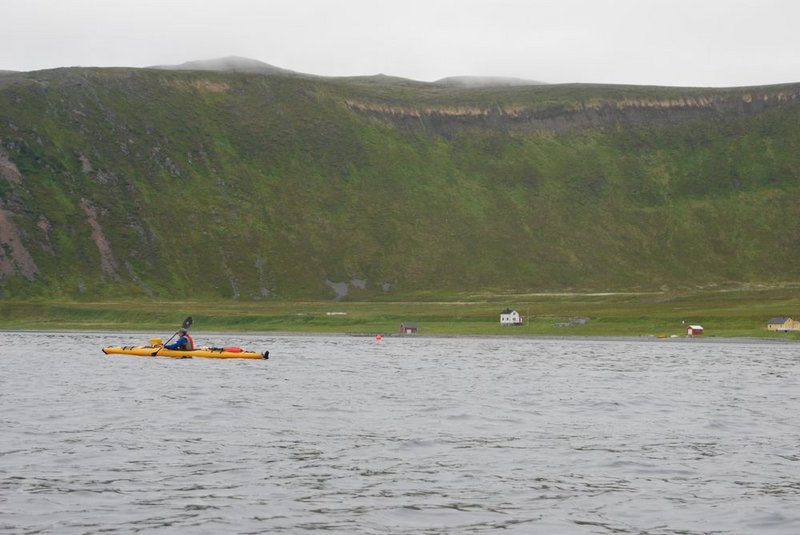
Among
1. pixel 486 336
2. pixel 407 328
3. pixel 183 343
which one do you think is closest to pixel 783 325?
pixel 486 336

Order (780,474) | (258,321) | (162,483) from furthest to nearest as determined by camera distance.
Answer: (258,321)
(780,474)
(162,483)

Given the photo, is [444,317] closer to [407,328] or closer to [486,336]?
[407,328]

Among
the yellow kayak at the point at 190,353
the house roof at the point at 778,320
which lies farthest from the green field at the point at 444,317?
the yellow kayak at the point at 190,353

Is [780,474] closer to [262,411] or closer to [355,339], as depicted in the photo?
[262,411]

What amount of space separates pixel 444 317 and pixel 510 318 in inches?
526

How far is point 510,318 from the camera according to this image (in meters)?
157

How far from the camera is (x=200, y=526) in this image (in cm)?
2431

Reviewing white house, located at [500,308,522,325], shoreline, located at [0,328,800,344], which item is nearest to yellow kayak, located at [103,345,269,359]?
shoreline, located at [0,328,800,344]

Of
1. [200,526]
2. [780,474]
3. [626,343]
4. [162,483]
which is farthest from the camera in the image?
[626,343]

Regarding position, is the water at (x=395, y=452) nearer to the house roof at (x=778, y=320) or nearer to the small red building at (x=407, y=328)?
the house roof at (x=778, y=320)

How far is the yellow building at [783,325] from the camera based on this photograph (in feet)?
449

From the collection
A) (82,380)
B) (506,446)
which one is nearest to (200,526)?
(506,446)

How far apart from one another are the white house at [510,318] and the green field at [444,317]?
1555 millimetres

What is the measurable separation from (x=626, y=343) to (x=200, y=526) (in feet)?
372
